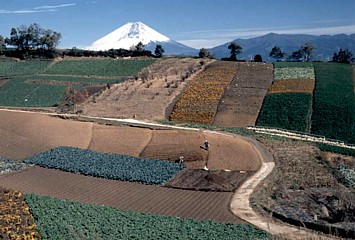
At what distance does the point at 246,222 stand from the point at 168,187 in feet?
25.9

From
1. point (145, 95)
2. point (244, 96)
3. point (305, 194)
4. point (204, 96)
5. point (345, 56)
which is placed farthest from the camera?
point (345, 56)

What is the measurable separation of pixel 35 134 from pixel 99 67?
137 ft

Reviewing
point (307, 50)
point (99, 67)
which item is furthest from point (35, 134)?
point (307, 50)

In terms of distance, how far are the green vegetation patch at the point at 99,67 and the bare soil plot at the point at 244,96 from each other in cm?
2036

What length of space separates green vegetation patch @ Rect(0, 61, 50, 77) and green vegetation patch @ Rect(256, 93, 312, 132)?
47924 millimetres

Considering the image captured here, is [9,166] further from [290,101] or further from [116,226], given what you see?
[290,101]

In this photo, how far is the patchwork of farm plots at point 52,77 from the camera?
62969 millimetres

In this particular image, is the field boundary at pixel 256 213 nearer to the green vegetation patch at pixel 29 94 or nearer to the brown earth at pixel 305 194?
the brown earth at pixel 305 194

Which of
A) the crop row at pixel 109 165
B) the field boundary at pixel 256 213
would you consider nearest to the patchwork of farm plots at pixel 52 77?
the crop row at pixel 109 165

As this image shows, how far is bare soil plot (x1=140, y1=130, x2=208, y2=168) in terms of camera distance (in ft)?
112

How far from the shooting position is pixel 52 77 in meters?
73.8

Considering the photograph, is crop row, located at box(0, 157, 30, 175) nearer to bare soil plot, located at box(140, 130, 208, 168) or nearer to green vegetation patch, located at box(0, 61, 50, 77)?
bare soil plot, located at box(140, 130, 208, 168)

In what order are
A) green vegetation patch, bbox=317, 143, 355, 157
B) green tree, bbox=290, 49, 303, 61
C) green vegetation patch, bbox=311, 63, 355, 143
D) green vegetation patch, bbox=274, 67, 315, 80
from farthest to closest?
green tree, bbox=290, 49, 303, 61 → green vegetation patch, bbox=274, 67, 315, 80 → green vegetation patch, bbox=311, 63, 355, 143 → green vegetation patch, bbox=317, 143, 355, 157

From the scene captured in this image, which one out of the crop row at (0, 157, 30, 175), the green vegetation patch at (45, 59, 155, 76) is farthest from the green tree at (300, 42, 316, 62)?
the crop row at (0, 157, 30, 175)
